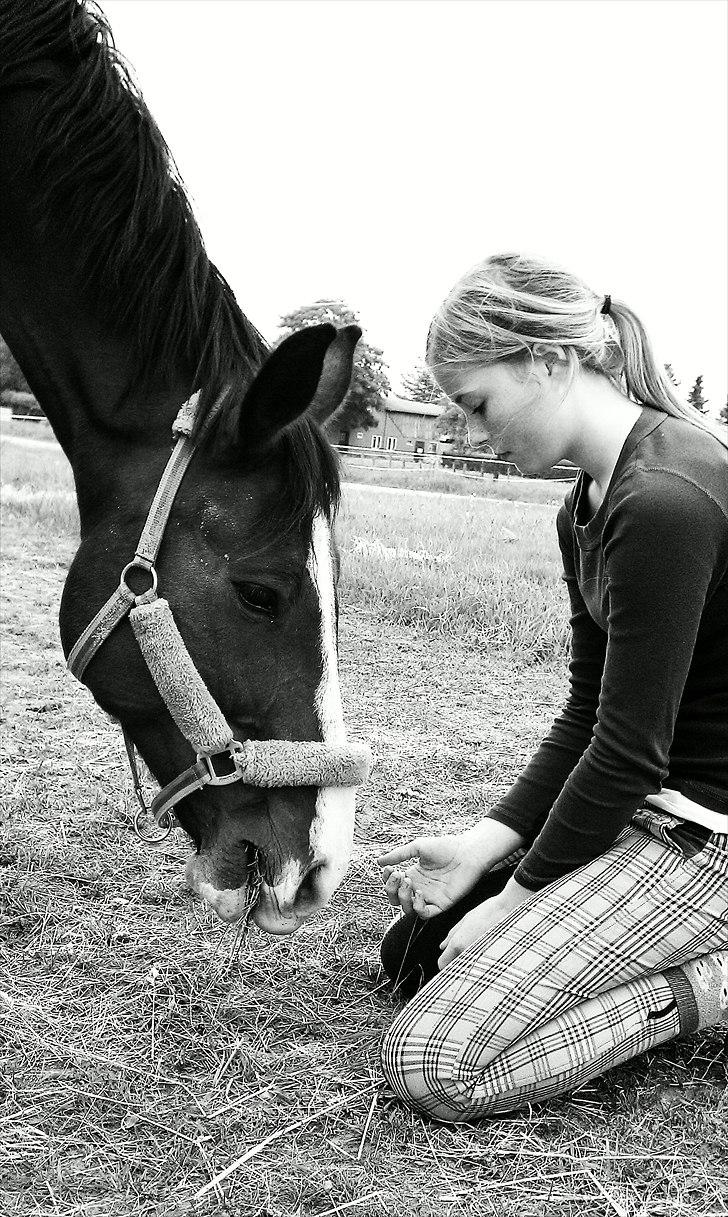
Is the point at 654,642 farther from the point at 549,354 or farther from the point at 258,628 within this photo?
the point at 258,628

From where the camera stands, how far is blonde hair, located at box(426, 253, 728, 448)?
2123 millimetres

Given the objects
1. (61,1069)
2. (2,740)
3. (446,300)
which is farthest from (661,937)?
(2,740)

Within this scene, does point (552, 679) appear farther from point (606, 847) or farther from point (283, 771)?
point (283, 771)

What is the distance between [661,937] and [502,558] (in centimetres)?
749

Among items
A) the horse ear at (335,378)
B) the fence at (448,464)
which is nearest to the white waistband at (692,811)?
the horse ear at (335,378)

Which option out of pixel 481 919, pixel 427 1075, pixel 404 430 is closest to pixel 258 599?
pixel 481 919

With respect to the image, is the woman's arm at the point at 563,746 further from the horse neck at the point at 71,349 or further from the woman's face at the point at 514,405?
the horse neck at the point at 71,349

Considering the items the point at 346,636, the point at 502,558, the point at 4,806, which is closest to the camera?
the point at 4,806

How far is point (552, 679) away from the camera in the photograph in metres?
6.07

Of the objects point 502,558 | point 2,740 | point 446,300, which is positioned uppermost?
point 446,300

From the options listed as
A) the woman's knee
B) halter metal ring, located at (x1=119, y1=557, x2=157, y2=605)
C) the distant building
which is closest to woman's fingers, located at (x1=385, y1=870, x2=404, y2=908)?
the woman's knee

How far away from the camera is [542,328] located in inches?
83.5

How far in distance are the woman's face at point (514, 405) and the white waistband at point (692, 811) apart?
0.87m

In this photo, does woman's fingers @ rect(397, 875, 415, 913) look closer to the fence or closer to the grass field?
the grass field
